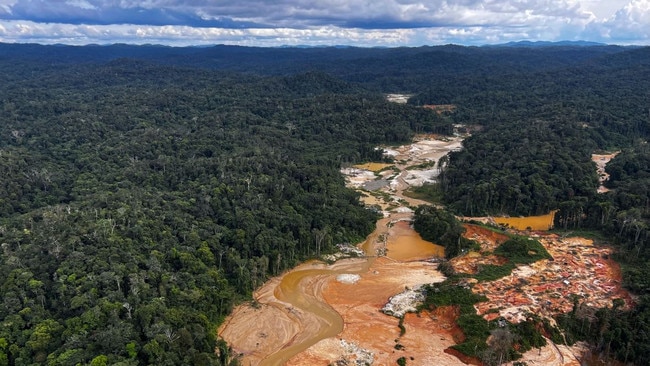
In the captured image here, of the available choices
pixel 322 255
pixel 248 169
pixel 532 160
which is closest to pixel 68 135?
pixel 248 169

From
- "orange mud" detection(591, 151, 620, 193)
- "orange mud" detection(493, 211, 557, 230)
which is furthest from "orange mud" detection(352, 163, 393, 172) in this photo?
"orange mud" detection(591, 151, 620, 193)

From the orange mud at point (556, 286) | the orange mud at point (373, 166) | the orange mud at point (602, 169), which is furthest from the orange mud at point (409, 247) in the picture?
the orange mud at point (602, 169)

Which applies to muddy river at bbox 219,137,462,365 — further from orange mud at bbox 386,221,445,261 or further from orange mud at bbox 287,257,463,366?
orange mud at bbox 287,257,463,366

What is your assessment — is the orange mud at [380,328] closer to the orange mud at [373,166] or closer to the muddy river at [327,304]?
the muddy river at [327,304]

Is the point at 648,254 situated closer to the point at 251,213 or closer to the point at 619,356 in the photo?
the point at 619,356

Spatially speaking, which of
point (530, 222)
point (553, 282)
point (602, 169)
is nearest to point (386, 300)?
point (553, 282)
